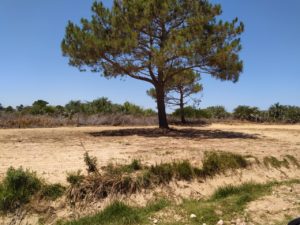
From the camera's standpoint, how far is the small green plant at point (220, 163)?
6213 millimetres

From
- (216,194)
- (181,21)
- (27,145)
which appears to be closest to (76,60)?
(181,21)

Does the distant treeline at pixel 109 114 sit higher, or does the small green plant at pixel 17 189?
the distant treeline at pixel 109 114

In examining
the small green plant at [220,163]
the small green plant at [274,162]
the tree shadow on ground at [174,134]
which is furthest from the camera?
the tree shadow on ground at [174,134]

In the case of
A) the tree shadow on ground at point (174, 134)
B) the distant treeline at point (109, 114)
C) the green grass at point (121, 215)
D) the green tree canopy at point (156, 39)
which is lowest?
the green grass at point (121, 215)

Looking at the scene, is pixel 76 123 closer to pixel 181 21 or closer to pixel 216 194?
pixel 181 21

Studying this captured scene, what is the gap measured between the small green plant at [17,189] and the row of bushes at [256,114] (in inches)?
718

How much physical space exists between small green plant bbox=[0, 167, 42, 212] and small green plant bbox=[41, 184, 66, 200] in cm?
11

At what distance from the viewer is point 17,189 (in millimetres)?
4648

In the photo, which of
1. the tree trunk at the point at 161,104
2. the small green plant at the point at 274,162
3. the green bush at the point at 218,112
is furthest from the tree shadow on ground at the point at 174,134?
the green bush at the point at 218,112

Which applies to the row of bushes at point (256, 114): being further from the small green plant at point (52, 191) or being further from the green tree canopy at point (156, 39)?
the small green plant at point (52, 191)

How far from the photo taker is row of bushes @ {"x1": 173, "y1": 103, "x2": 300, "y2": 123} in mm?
22188

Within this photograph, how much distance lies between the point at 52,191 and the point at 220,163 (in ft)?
11.0

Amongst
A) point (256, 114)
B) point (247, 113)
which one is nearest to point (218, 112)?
point (247, 113)

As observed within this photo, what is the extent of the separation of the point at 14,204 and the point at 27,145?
12.9ft
